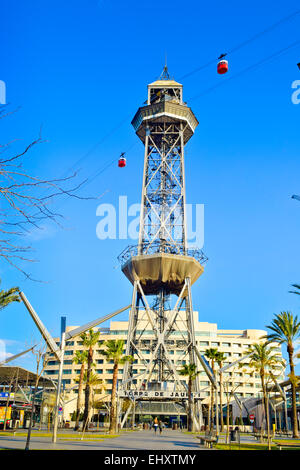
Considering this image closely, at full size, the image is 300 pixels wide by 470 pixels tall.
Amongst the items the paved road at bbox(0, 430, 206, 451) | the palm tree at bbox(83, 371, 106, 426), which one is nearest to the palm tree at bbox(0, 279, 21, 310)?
the paved road at bbox(0, 430, 206, 451)

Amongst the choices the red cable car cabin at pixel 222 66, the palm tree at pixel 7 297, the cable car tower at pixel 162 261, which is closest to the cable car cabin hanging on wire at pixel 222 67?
the red cable car cabin at pixel 222 66

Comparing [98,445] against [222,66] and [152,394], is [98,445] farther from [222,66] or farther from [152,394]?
[152,394]

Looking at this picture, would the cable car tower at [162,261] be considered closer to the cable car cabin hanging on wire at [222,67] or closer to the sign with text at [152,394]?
the sign with text at [152,394]

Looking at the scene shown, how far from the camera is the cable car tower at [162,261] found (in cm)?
6278

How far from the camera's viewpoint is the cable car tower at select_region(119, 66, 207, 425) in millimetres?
62781

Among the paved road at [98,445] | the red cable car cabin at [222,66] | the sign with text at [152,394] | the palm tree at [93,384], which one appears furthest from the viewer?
the sign with text at [152,394]

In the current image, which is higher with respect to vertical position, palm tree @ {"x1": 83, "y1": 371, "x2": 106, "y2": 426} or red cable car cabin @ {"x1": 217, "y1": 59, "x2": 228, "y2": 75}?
red cable car cabin @ {"x1": 217, "y1": 59, "x2": 228, "y2": 75}

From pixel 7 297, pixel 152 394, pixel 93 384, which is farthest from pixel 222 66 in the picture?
pixel 93 384

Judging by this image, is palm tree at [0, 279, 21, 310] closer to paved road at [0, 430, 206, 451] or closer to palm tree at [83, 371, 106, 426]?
paved road at [0, 430, 206, 451]

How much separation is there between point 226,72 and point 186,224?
43.1 m

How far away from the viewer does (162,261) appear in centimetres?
6412

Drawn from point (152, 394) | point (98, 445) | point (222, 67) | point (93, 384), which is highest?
point (222, 67)

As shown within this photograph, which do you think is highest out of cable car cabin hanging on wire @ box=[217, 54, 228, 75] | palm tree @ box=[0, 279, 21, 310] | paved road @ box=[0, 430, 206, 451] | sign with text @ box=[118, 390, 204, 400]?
cable car cabin hanging on wire @ box=[217, 54, 228, 75]
